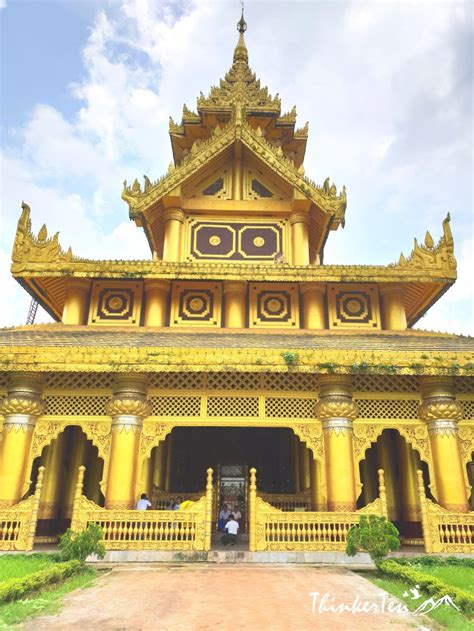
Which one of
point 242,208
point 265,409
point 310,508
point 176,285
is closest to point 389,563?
point 265,409

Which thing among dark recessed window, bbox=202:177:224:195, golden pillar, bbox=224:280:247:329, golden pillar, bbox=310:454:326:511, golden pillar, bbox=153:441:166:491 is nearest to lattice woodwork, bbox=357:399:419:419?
golden pillar, bbox=310:454:326:511

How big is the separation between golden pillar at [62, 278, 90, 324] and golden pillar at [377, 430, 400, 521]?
10519 millimetres

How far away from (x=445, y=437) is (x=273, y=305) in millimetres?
Answer: 6670

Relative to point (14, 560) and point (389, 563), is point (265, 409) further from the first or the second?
point (14, 560)

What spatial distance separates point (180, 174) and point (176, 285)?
14.5ft

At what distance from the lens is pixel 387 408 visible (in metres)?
12.8

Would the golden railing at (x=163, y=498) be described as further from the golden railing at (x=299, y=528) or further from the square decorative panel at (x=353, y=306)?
the square decorative panel at (x=353, y=306)

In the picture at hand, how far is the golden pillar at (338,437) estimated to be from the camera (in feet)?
38.2

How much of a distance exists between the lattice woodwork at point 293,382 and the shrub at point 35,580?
243 inches

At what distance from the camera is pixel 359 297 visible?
1639 cm

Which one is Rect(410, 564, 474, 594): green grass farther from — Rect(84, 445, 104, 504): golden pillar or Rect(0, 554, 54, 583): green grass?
Rect(84, 445, 104, 504): golden pillar

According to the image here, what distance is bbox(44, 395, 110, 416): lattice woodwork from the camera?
12523mm

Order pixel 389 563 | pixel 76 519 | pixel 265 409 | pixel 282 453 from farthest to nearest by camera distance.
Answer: pixel 282 453
pixel 265 409
pixel 76 519
pixel 389 563

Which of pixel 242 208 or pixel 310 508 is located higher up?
pixel 242 208
